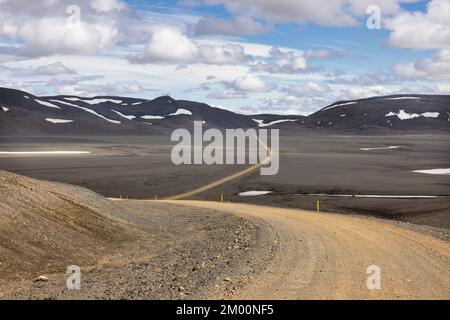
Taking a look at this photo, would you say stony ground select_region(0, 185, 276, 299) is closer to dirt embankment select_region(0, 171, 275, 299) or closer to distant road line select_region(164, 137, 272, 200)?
dirt embankment select_region(0, 171, 275, 299)

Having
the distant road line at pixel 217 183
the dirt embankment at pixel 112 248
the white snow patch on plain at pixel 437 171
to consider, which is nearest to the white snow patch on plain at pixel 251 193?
the distant road line at pixel 217 183

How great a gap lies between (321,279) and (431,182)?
3990cm

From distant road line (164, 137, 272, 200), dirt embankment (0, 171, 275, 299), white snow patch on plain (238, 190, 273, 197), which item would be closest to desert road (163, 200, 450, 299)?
dirt embankment (0, 171, 275, 299)

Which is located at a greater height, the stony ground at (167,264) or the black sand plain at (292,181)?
the stony ground at (167,264)

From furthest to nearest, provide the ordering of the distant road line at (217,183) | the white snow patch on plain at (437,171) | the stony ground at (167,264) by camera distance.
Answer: the white snow patch on plain at (437,171), the distant road line at (217,183), the stony ground at (167,264)

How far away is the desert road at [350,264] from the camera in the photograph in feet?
39.9

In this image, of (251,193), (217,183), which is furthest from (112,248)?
(217,183)

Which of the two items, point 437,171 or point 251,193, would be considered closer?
point 251,193

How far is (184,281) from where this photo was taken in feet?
45.4

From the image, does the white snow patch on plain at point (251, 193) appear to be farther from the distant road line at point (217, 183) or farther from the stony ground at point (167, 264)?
the stony ground at point (167, 264)

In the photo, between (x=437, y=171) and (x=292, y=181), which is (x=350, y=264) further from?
(x=437, y=171)

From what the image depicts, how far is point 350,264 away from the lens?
15234 millimetres

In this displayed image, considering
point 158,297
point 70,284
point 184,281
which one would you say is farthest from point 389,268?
point 70,284
